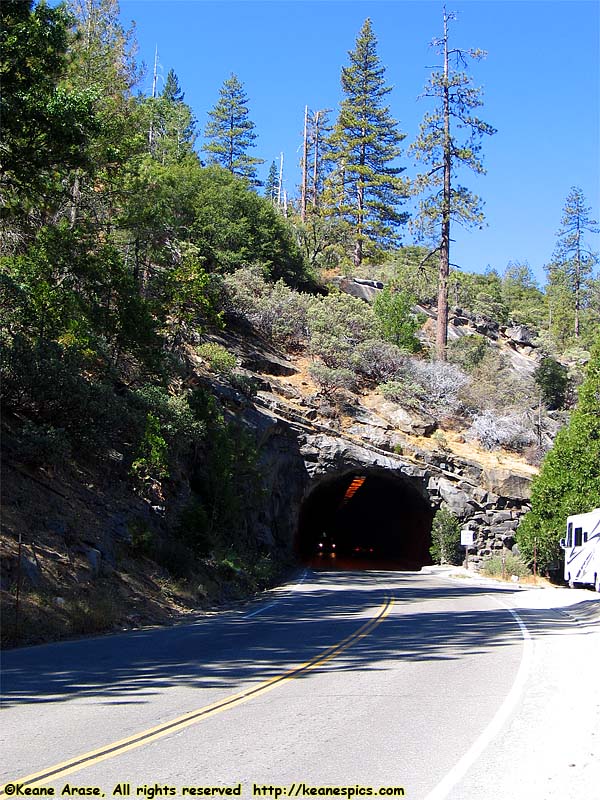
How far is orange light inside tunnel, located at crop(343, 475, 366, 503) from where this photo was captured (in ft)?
152

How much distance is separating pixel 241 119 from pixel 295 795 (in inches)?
3128

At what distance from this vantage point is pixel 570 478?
3116 cm

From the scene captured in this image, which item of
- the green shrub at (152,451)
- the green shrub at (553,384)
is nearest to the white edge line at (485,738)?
the green shrub at (152,451)

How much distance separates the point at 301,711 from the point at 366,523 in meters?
55.2

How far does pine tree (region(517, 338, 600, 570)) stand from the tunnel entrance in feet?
26.9

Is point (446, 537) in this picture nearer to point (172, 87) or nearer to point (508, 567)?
point (508, 567)

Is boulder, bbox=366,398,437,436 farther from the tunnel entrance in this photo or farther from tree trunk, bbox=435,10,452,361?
tree trunk, bbox=435,10,452,361

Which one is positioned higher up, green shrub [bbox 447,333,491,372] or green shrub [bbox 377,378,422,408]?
green shrub [bbox 447,333,491,372]

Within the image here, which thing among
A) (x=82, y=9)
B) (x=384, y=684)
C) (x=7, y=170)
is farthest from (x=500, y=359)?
(x=384, y=684)

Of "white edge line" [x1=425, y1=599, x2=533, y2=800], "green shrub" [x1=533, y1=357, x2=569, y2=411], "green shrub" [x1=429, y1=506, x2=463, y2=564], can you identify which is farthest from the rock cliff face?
"white edge line" [x1=425, y1=599, x2=533, y2=800]

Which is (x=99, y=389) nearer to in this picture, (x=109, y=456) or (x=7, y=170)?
(x=109, y=456)

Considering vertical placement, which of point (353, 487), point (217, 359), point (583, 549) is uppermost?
point (217, 359)

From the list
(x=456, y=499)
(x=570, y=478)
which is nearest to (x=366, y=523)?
(x=456, y=499)

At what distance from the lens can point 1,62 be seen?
14633 millimetres
